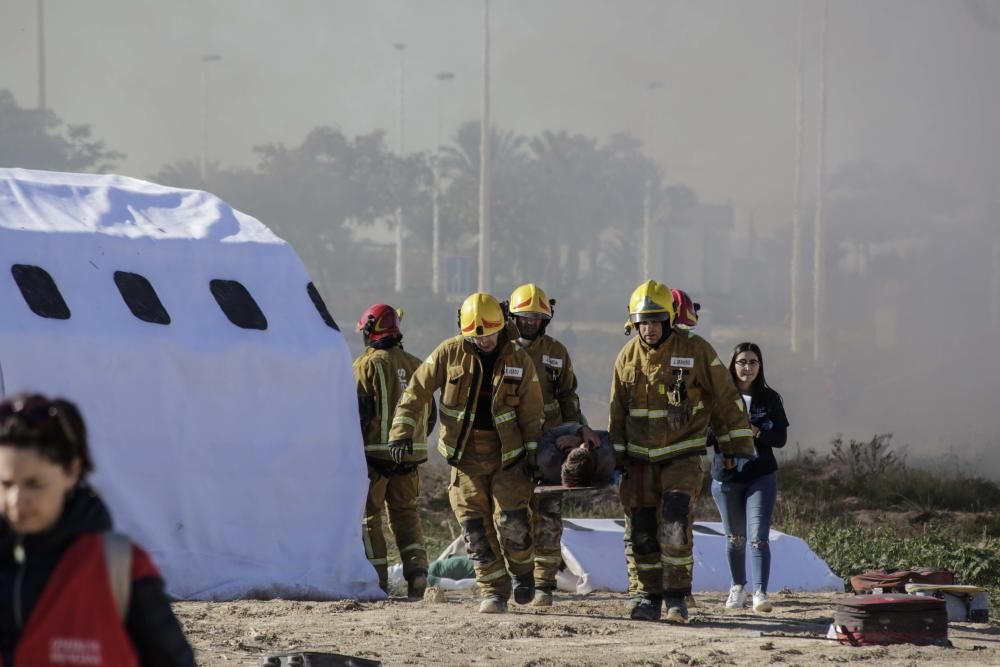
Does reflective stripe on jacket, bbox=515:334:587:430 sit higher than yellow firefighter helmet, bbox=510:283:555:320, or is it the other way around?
yellow firefighter helmet, bbox=510:283:555:320

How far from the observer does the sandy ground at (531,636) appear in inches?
310

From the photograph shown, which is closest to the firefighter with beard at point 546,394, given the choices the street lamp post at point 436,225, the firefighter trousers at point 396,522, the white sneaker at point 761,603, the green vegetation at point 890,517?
the firefighter trousers at point 396,522

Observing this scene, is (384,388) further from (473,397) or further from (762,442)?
(762,442)

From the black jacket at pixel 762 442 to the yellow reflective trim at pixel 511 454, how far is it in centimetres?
122

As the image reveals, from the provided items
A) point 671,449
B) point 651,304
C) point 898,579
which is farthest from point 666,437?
point 898,579

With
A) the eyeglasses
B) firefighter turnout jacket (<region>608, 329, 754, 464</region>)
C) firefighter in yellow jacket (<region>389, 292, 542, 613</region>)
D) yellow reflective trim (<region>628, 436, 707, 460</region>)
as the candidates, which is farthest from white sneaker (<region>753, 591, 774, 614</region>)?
the eyeglasses

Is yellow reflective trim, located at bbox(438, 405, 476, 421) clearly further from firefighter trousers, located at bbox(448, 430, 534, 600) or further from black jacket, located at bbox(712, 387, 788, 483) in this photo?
black jacket, located at bbox(712, 387, 788, 483)

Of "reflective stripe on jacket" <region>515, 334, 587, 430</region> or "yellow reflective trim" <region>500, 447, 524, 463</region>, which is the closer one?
"yellow reflective trim" <region>500, 447, 524, 463</region>

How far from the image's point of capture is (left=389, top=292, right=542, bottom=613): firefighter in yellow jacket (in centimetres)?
949

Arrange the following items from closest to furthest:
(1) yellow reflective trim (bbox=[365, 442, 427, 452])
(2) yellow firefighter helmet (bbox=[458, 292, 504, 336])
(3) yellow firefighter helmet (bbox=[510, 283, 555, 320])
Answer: (2) yellow firefighter helmet (bbox=[458, 292, 504, 336]) < (3) yellow firefighter helmet (bbox=[510, 283, 555, 320]) < (1) yellow reflective trim (bbox=[365, 442, 427, 452])

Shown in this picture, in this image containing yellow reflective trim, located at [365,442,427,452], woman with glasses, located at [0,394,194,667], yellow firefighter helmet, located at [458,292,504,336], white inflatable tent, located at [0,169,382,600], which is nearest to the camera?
woman with glasses, located at [0,394,194,667]

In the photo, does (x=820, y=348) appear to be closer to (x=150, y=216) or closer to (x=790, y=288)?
(x=790, y=288)

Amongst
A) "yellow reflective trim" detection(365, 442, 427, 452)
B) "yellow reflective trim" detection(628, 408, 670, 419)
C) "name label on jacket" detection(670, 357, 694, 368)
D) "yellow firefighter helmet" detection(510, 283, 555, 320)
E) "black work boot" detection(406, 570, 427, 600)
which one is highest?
"yellow firefighter helmet" detection(510, 283, 555, 320)

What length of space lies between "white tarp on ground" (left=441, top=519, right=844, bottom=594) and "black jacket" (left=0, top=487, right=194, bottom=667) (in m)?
8.71
